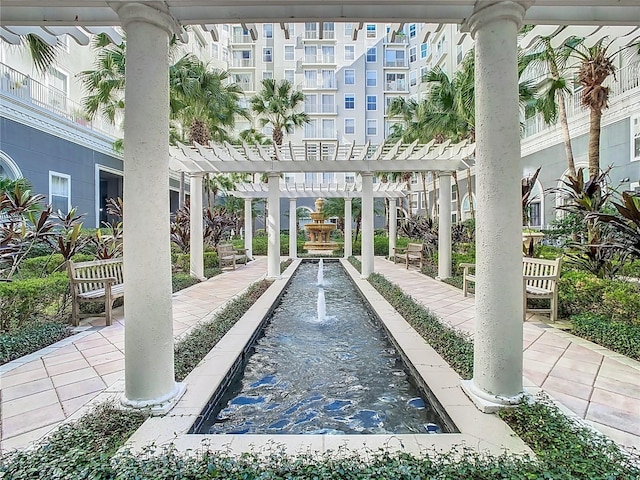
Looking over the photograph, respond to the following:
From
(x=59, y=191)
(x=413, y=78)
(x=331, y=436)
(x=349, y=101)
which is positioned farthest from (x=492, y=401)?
(x=413, y=78)

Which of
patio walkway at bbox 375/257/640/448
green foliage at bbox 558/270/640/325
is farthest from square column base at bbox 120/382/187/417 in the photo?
green foliage at bbox 558/270/640/325

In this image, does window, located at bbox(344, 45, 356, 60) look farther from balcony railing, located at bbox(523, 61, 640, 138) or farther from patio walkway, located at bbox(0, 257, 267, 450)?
patio walkway, located at bbox(0, 257, 267, 450)

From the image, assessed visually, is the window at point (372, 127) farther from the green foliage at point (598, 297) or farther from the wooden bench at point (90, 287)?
the wooden bench at point (90, 287)

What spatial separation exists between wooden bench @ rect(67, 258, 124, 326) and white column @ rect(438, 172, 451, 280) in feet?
26.5

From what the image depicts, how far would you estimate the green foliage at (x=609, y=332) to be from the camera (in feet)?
13.0

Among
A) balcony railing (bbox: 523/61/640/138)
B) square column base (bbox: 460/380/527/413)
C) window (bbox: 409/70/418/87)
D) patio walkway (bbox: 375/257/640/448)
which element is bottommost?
patio walkway (bbox: 375/257/640/448)

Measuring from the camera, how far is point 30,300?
4852 mm

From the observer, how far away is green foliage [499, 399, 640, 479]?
6.27 feet

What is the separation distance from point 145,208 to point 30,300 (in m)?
3.60

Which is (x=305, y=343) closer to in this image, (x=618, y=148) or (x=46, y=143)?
(x=618, y=148)

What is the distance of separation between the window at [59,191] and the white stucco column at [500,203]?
15.0 metres

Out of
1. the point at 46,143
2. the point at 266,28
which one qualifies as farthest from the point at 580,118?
the point at 266,28

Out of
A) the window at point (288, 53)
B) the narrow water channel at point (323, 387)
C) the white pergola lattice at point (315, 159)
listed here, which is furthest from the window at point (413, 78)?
the narrow water channel at point (323, 387)

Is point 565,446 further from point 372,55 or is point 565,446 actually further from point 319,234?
point 372,55
